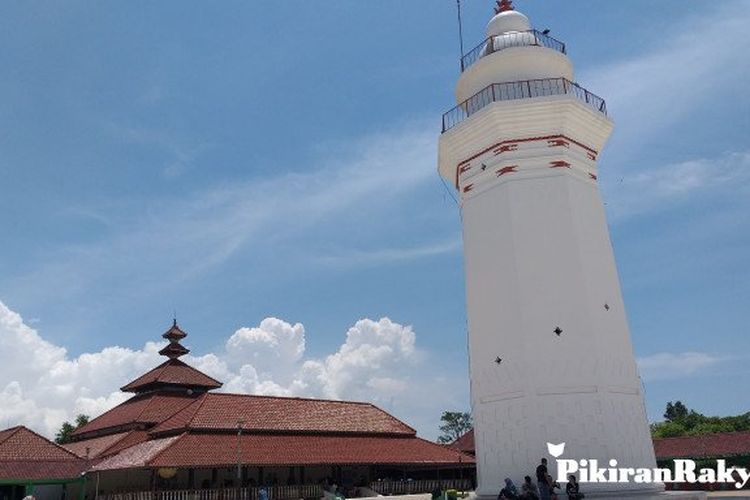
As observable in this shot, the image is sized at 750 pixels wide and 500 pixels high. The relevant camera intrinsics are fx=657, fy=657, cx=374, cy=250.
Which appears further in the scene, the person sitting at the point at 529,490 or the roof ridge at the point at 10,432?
the roof ridge at the point at 10,432

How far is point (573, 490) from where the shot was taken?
1441 centimetres

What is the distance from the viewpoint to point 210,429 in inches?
1139

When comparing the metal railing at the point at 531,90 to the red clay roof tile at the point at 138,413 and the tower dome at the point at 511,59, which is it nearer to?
the tower dome at the point at 511,59

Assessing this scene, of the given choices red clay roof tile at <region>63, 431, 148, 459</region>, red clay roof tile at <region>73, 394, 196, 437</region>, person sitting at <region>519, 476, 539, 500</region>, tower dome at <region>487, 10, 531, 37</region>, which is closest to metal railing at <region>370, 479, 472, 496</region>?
red clay roof tile at <region>63, 431, 148, 459</region>

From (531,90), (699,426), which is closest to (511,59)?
(531,90)

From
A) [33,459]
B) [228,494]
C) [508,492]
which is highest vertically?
[33,459]

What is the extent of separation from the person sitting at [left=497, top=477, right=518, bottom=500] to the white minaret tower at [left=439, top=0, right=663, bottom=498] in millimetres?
781

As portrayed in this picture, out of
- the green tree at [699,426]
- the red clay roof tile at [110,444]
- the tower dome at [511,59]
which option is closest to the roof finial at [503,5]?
the tower dome at [511,59]

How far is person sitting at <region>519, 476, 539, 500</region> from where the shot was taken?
47.5 ft

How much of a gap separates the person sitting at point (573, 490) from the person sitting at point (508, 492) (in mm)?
Result: 1163

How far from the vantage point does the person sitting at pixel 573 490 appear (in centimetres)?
1441

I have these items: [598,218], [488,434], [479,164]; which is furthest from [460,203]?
[488,434]

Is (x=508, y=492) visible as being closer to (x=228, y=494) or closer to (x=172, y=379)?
(x=228, y=494)

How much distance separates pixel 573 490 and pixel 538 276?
17.1ft
